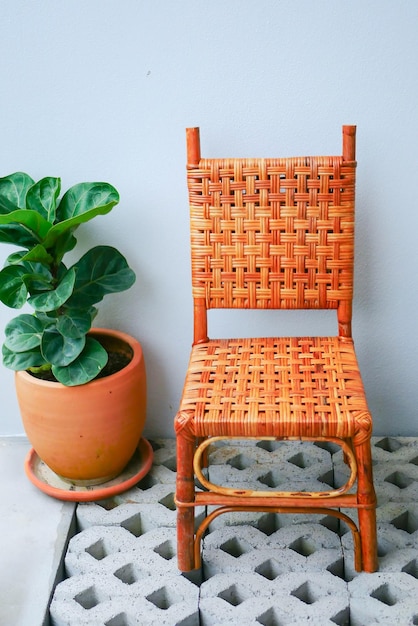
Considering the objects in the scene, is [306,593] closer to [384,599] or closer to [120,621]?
[384,599]

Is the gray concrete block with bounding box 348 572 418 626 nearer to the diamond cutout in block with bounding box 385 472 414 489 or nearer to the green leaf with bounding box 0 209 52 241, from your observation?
the diamond cutout in block with bounding box 385 472 414 489

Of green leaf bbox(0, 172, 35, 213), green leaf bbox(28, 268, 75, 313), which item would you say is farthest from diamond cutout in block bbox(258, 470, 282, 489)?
green leaf bbox(0, 172, 35, 213)

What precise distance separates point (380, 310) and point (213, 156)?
71 cm

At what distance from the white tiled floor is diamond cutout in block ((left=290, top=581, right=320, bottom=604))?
2.08 ft

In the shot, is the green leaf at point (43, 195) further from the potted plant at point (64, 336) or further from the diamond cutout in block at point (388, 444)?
the diamond cutout in block at point (388, 444)

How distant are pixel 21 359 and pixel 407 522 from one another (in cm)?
120

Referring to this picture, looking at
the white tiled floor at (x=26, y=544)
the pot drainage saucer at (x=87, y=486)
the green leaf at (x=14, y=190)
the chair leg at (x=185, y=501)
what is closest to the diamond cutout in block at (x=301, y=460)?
the pot drainage saucer at (x=87, y=486)

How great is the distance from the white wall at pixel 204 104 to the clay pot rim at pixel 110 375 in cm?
17

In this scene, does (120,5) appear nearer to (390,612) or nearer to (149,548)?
(149,548)

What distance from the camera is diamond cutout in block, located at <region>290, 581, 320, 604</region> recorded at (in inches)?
78.7

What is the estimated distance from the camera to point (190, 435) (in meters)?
1.90

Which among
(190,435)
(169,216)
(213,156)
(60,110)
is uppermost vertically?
(60,110)

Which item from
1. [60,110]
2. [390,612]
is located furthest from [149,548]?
[60,110]

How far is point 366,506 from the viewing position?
76.1 inches
